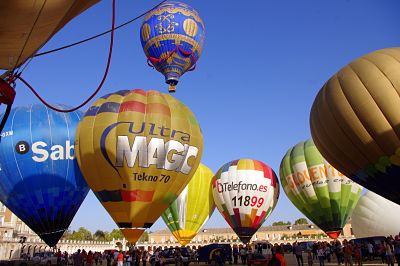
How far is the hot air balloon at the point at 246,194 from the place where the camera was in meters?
29.0

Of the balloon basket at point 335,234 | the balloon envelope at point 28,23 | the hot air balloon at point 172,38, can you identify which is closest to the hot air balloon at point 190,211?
the hot air balloon at point 172,38

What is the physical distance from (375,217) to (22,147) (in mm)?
23064

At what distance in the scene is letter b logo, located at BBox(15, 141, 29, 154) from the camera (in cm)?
2125

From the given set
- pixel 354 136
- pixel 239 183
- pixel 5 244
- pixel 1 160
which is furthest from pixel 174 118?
pixel 5 244

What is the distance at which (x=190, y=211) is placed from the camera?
31.1m

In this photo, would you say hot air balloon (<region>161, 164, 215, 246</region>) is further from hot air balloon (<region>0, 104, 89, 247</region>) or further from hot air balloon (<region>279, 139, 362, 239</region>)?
hot air balloon (<region>0, 104, 89, 247</region>)

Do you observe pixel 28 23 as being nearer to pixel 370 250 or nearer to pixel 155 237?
pixel 370 250

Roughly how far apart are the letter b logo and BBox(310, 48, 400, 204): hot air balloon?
50.7 feet

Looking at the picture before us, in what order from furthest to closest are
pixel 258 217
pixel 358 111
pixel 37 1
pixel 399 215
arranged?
pixel 258 217 < pixel 399 215 < pixel 358 111 < pixel 37 1

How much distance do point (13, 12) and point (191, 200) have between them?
2469cm

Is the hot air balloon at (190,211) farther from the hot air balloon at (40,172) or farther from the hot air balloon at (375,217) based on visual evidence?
the hot air balloon at (375,217)

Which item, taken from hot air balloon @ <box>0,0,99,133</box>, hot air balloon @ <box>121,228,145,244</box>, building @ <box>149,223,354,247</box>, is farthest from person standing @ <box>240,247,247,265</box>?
building @ <box>149,223,354,247</box>

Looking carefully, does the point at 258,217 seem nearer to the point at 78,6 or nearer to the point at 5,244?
the point at 78,6

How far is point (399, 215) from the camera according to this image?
26156 millimetres
